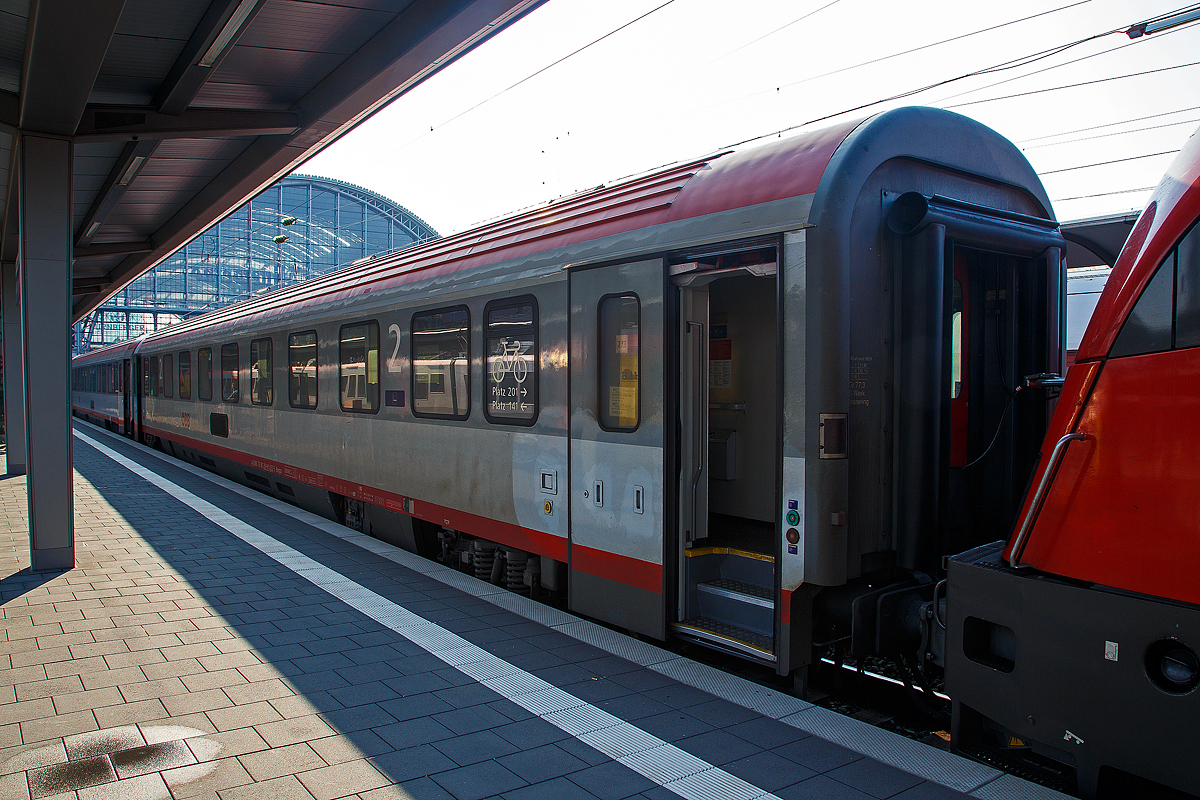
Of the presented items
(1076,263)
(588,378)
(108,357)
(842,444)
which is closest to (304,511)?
(588,378)

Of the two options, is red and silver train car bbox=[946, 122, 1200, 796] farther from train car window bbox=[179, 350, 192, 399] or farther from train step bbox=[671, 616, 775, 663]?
train car window bbox=[179, 350, 192, 399]

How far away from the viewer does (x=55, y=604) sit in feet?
20.1

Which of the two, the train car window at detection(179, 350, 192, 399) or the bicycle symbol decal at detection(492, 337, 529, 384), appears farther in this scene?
the train car window at detection(179, 350, 192, 399)

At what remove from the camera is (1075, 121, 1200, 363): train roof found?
9.20 feet

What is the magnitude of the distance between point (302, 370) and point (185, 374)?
24.7ft

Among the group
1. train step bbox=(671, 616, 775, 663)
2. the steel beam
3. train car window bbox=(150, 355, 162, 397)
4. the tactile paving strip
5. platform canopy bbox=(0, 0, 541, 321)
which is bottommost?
the tactile paving strip

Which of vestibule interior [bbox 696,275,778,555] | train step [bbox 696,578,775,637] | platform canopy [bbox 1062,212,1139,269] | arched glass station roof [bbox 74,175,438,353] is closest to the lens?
train step [bbox 696,578,775,637]

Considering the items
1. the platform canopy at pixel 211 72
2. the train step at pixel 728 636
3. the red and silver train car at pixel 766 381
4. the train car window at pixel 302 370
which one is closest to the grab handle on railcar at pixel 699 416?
the red and silver train car at pixel 766 381

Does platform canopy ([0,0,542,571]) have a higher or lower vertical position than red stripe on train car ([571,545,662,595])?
higher

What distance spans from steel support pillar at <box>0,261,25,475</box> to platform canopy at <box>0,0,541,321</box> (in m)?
4.03

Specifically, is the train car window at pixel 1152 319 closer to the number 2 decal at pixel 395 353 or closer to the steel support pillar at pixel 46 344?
the number 2 decal at pixel 395 353

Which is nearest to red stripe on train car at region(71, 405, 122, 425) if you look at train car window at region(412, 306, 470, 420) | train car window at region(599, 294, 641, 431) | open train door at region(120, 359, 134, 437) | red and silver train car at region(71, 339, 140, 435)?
red and silver train car at region(71, 339, 140, 435)

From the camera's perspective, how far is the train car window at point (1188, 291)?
2.67 metres

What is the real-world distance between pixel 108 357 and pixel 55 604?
2223 centimetres
